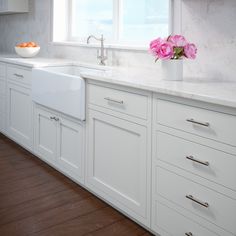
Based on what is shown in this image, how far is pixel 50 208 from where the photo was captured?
94.3 inches

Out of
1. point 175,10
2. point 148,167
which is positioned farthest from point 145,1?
point 148,167

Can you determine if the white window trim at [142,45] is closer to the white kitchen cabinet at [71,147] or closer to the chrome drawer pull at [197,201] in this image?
the white kitchen cabinet at [71,147]

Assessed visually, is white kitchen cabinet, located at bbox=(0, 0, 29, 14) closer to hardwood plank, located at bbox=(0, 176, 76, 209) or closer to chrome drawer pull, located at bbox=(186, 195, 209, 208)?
hardwood plank, located at bbox=(0, 176, 76, 209)

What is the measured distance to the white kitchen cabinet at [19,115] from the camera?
133 inches

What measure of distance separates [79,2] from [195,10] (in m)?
1.84

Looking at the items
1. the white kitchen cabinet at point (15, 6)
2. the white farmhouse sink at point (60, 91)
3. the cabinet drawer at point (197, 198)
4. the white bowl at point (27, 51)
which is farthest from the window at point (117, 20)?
the cabinet drawer at point (197, 198)

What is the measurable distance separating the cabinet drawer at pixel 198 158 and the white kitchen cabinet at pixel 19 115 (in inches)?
70.0

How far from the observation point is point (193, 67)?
239 cm

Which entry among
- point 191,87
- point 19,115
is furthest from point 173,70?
point 19,115

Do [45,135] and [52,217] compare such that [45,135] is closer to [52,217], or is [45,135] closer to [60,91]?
[60,91]

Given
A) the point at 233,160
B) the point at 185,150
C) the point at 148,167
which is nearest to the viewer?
the point at 233,160

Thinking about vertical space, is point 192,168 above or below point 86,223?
above

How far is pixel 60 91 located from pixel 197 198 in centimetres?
139

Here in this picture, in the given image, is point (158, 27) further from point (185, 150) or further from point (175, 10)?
point (185, 150)
